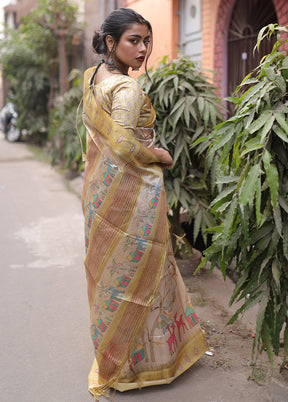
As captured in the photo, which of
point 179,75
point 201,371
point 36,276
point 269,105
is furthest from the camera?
point 36,276

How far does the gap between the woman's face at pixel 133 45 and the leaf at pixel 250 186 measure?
0.83 meters

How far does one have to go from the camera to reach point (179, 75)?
4250 mm

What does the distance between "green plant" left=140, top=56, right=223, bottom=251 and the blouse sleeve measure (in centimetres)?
151

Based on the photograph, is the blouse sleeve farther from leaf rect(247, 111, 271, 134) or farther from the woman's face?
leaf rect(247, 111, 271, 134)

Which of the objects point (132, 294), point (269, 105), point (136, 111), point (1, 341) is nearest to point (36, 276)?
point (1, 341)

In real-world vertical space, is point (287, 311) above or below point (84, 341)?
above

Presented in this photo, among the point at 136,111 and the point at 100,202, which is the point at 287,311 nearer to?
the point at 100,202

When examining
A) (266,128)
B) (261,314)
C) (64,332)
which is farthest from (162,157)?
(64,332)

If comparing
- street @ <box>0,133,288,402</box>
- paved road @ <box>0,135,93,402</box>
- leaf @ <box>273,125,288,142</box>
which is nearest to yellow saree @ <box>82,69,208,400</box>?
street @ <box>0,133,288,402</box>

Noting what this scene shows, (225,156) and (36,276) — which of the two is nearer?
(225,156)

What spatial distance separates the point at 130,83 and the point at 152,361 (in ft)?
4.83

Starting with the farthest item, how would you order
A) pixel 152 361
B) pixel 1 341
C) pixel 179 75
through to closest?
pixel 179 75, pixel 1 341, pixel 152 361

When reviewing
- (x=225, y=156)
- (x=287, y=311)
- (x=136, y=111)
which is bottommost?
(x=287, y=311)

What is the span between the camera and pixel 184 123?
164 inches
